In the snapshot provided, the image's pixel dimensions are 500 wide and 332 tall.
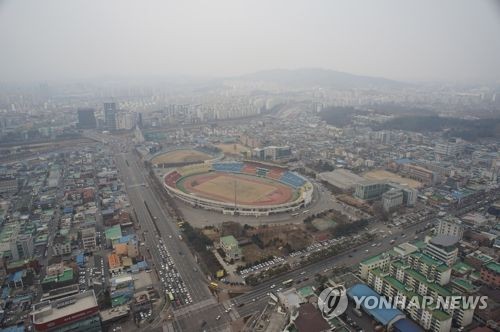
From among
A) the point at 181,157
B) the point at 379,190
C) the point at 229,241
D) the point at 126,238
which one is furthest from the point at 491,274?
the point at 181,157

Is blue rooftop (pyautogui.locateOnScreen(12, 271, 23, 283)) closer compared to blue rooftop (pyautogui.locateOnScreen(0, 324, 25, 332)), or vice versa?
blue rooftop (pyautogui.locateOnScreen(0, 324, 25, 332))

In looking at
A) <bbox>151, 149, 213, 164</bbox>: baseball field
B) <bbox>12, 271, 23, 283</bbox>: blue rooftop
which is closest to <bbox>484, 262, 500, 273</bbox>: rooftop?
<bbox>12, 271, 23, 283</bbox>: blue rooftop

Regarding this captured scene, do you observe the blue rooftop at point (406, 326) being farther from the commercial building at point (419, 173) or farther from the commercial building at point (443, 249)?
the commercial building at point (419, 173)

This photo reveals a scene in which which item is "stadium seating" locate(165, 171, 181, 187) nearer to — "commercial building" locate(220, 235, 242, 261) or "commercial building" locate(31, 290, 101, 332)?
"commercial building" locate(220, 235, 242, 261)

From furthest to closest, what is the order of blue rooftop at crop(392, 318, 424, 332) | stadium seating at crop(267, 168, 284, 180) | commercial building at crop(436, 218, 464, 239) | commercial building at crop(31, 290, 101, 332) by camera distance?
stadium seating at crop(267, 168, 284, 180) < commercial building at crop(436, 218, 464, 239) < blue rooftop at crop(392, 318, 424, 332) < commercial building at crop(31, 290, 101, 332)

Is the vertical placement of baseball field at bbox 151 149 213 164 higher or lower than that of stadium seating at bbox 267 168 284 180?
Answer: lower

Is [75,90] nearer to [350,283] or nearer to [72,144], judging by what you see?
[72,144]
